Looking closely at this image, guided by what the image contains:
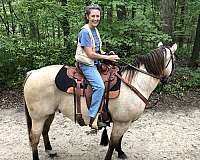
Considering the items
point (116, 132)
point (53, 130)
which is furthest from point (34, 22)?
point (116, 132)

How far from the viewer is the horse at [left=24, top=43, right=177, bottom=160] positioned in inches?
167

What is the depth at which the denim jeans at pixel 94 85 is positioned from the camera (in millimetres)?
4074

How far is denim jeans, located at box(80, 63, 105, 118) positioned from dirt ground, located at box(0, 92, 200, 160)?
4.01 ft

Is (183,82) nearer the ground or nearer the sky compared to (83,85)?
nearer the ground

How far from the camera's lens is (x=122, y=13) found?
27.5 ft

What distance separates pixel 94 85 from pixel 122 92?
1.44 ft

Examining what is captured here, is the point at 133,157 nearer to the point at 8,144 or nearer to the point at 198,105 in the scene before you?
the point at 8,144

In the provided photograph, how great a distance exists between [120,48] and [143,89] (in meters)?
3.99

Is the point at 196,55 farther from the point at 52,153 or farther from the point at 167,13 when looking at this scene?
the point at 52,153

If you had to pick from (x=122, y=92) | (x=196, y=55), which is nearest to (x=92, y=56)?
(x=122, y=92)

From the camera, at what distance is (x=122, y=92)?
4.27m

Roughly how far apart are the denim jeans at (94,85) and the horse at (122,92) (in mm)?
195

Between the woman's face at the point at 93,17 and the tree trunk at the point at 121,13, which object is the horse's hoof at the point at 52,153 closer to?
the woman's face at the point at 93,17

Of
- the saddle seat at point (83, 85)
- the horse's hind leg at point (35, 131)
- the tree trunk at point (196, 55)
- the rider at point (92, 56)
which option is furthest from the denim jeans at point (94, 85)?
the tree trunk at point (196, 55)
